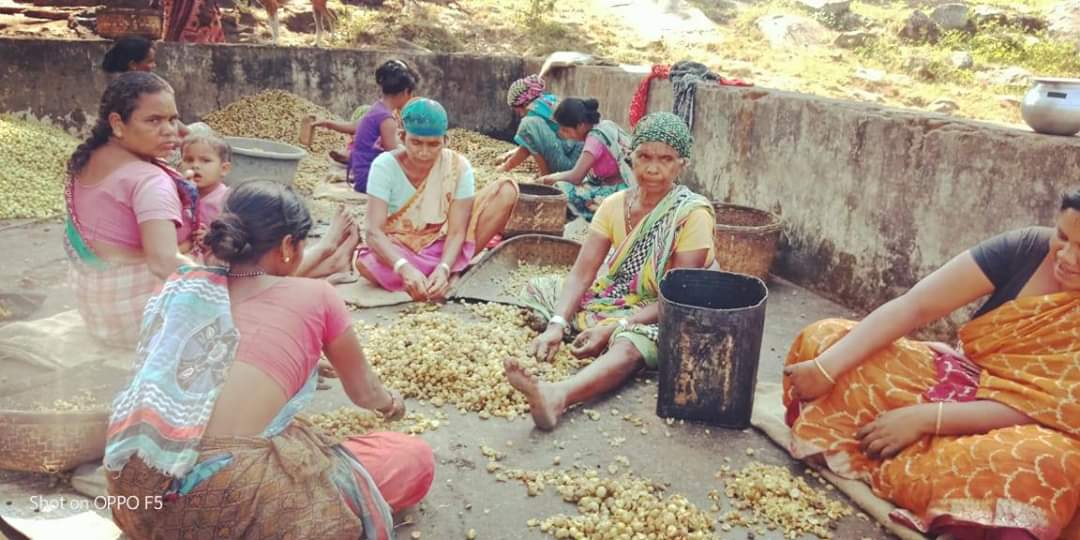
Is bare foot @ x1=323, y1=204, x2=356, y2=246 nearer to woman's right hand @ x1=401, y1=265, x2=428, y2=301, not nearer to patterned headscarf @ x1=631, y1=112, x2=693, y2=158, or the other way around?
woman's right hand @ x1=401, y1=265, x2=428, y2=301

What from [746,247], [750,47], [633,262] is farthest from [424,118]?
[750,47]

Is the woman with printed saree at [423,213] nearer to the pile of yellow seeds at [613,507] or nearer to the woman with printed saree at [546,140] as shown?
the pile of yellow seeds at [613,507]

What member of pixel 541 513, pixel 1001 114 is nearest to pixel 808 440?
pixel 541 513

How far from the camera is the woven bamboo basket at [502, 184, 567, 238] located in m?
5.16

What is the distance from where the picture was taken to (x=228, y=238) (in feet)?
6.01

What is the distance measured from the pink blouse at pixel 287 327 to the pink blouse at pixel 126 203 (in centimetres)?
111

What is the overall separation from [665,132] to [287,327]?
194 centimetres

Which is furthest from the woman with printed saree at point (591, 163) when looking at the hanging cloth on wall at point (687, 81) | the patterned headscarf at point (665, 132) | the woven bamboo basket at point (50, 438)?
the woven bamboo basket at point (50, 438)

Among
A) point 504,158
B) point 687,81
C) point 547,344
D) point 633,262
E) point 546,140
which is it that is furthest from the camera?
point 504,158

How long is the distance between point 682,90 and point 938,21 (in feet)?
25.0

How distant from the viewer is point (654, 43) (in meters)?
12.6

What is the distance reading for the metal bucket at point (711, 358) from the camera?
2846 mm

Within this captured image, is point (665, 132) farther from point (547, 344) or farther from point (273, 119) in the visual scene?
point (273, 119)

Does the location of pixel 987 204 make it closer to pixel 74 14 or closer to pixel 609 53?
pixel 609 53
